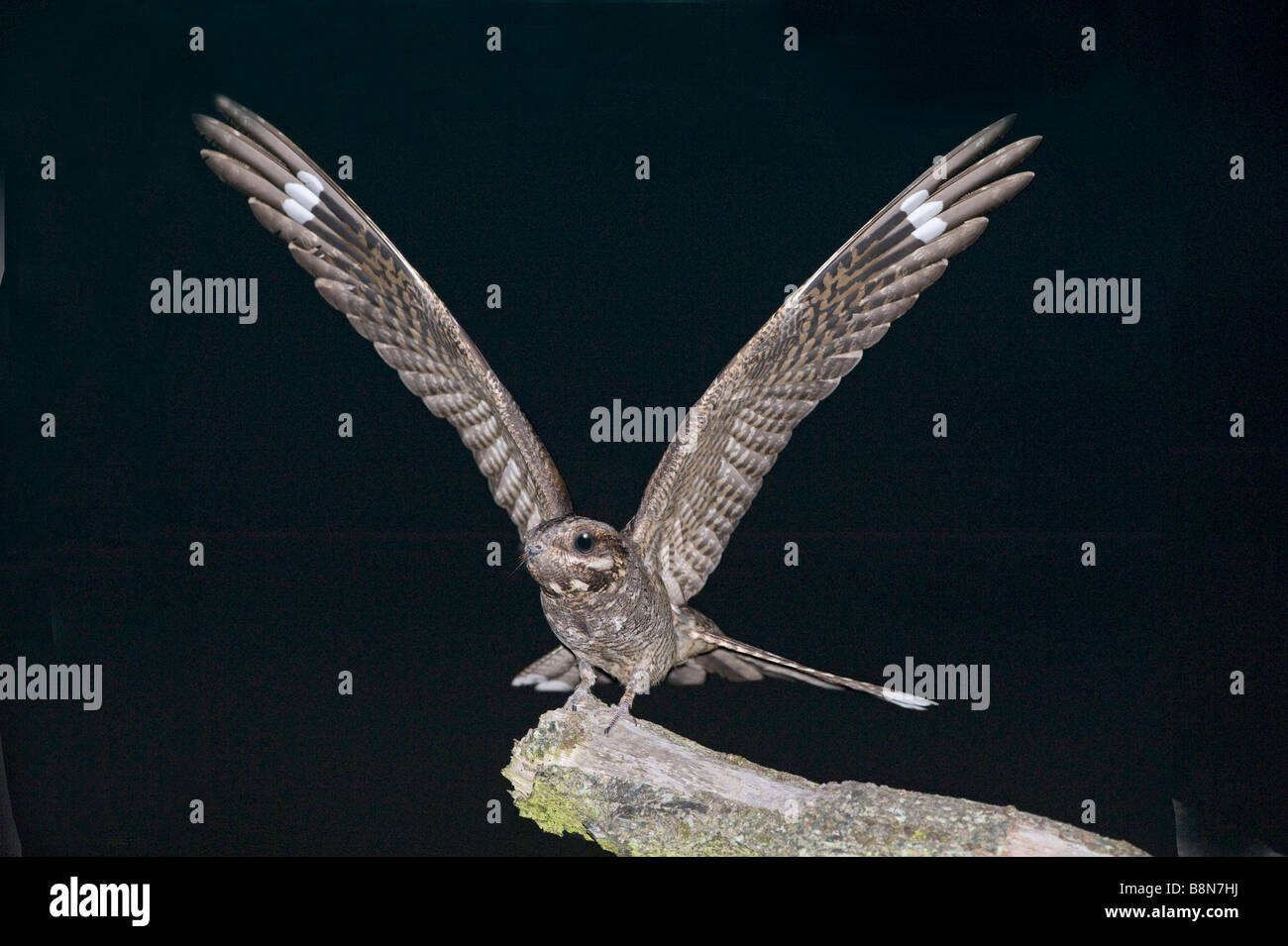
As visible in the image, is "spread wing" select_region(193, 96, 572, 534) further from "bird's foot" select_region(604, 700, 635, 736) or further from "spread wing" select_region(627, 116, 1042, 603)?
"bird's foot" select_region(604, 700, 635, 736)

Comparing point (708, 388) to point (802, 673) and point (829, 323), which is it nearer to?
point (829, 323)

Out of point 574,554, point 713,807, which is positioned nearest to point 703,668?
point 713,807

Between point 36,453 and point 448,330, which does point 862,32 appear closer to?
point 448,330

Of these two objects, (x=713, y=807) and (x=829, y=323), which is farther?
(x=829, y=323)

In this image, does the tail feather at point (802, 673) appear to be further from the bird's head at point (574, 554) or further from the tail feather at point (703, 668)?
the bird's head at point (574, 554)

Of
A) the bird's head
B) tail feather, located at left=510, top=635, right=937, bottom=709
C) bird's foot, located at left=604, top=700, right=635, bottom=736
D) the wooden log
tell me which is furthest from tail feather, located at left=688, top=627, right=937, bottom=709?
the bird's head

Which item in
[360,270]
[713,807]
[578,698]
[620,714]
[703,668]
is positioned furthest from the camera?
[703,668]

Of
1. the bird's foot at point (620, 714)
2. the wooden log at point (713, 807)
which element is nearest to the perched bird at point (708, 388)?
the bird's foot at point (620, 714)
